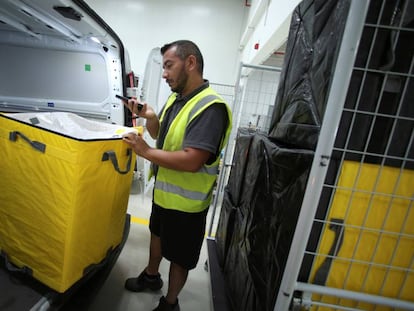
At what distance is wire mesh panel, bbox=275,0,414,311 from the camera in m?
0.61

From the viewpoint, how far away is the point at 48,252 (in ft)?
3.22

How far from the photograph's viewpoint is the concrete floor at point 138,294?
1419mm

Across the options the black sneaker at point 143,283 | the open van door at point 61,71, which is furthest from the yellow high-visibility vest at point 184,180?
the open van door at point 61,71

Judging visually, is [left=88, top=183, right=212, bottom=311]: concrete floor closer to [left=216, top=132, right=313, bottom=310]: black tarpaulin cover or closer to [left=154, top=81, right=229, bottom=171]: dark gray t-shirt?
[left=216, top=132, right=313, bottom=310]: black tarpaulin cover

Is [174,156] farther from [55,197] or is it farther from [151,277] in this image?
[151,277]

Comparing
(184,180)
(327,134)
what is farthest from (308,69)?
(184,180)

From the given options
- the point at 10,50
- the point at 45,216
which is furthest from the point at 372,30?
the point at 10,50

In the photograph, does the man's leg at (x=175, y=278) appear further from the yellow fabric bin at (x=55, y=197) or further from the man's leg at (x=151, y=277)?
the yellow fabric bin at (x=55, y=197)

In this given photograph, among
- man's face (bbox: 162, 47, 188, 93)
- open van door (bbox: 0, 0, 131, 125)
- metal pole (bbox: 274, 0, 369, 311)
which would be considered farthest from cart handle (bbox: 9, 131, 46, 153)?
open van door (bbox: 0, 0, 131, 125)

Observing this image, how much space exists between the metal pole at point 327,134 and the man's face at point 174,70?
0.79 metres

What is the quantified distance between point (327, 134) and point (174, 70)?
33.8 inches

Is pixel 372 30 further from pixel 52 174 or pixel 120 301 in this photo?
pixel 120 301

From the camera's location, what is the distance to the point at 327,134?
591 millimetres

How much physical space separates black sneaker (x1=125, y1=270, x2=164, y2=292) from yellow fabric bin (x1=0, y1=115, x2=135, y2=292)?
525 mm
